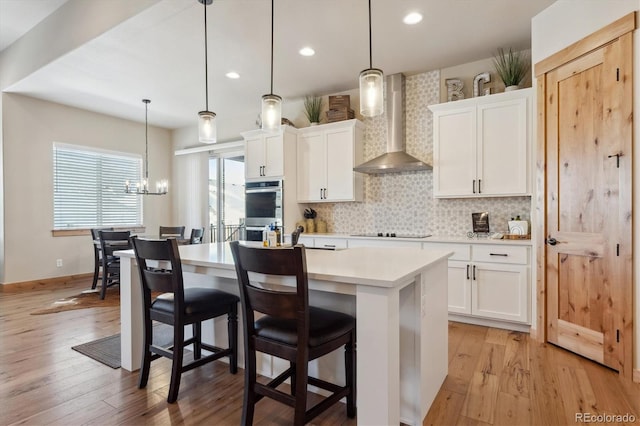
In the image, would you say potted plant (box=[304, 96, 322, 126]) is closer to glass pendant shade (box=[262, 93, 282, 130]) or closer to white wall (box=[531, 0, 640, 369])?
glass pendant shade (box=[262, 93, 282, 130])

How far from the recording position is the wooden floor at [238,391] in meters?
1.88

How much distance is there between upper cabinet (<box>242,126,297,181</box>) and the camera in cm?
470

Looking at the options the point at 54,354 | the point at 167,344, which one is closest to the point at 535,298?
the point at 167,344

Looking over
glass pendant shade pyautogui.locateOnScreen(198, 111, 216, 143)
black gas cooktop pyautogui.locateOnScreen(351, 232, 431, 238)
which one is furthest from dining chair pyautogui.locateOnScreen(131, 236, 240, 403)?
black gas cooktop pyautogui.locateOnScreen(351, 232, 431, 238)

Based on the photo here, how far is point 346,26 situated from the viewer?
3.16 m

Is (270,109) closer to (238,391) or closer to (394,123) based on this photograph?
(238,391)

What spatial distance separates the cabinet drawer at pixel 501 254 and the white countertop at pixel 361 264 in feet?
4.29

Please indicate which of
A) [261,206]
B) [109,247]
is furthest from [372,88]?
[109,247]

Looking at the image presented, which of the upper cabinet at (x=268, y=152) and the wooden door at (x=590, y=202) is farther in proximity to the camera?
the upper cabinet at (x=268, y=152)

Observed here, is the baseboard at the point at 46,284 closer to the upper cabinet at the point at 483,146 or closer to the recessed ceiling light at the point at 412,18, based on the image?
the upper cabinet at the point at 483,146

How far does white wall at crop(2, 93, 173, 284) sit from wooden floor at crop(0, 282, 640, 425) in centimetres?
268

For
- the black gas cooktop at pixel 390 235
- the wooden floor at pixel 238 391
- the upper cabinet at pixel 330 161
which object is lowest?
the wooden floor at pixel 238 391

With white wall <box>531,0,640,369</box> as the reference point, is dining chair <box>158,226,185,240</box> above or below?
below

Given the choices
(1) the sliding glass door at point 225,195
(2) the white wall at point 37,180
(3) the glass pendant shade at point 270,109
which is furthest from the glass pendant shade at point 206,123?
(2) the white wall at point 37,180
